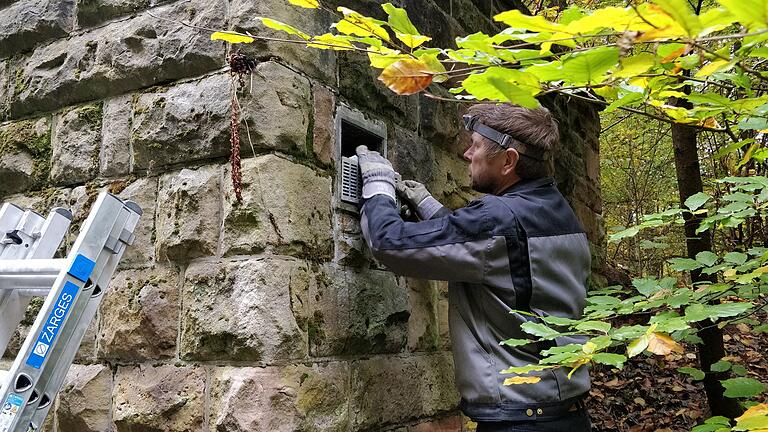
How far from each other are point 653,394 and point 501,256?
327 cm

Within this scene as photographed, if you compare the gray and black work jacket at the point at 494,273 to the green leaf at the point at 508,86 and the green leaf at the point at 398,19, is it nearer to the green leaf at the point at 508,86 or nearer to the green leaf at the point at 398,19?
the green leaf at the point at 398,19

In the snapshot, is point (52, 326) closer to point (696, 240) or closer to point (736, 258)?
A: point (736, 258)

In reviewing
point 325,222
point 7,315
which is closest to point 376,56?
point 325,222

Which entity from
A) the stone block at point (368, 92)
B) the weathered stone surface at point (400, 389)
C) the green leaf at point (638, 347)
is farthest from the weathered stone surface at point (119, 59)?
the green leaf at point (638, 347)

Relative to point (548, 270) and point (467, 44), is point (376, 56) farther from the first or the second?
point (548, 270)

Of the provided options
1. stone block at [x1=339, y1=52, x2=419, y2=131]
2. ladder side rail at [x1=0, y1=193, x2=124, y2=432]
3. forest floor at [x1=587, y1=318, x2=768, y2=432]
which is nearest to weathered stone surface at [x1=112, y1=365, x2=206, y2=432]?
ladder side rail at [x1=0, y1=193, x2=124, y2=432]

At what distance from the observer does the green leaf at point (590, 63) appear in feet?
3.33

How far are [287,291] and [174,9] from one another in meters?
1.03

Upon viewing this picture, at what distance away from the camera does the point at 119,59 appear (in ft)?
6.90

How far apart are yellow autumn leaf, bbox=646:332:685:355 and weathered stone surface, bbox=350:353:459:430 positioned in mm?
1022

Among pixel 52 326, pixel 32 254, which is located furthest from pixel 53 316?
pixel 32 254

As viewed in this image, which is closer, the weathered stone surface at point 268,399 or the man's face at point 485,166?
the weathered stone surface at point 268,399

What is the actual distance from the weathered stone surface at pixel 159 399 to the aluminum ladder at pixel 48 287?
0.36 meters

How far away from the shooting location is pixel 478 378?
2002 mm
